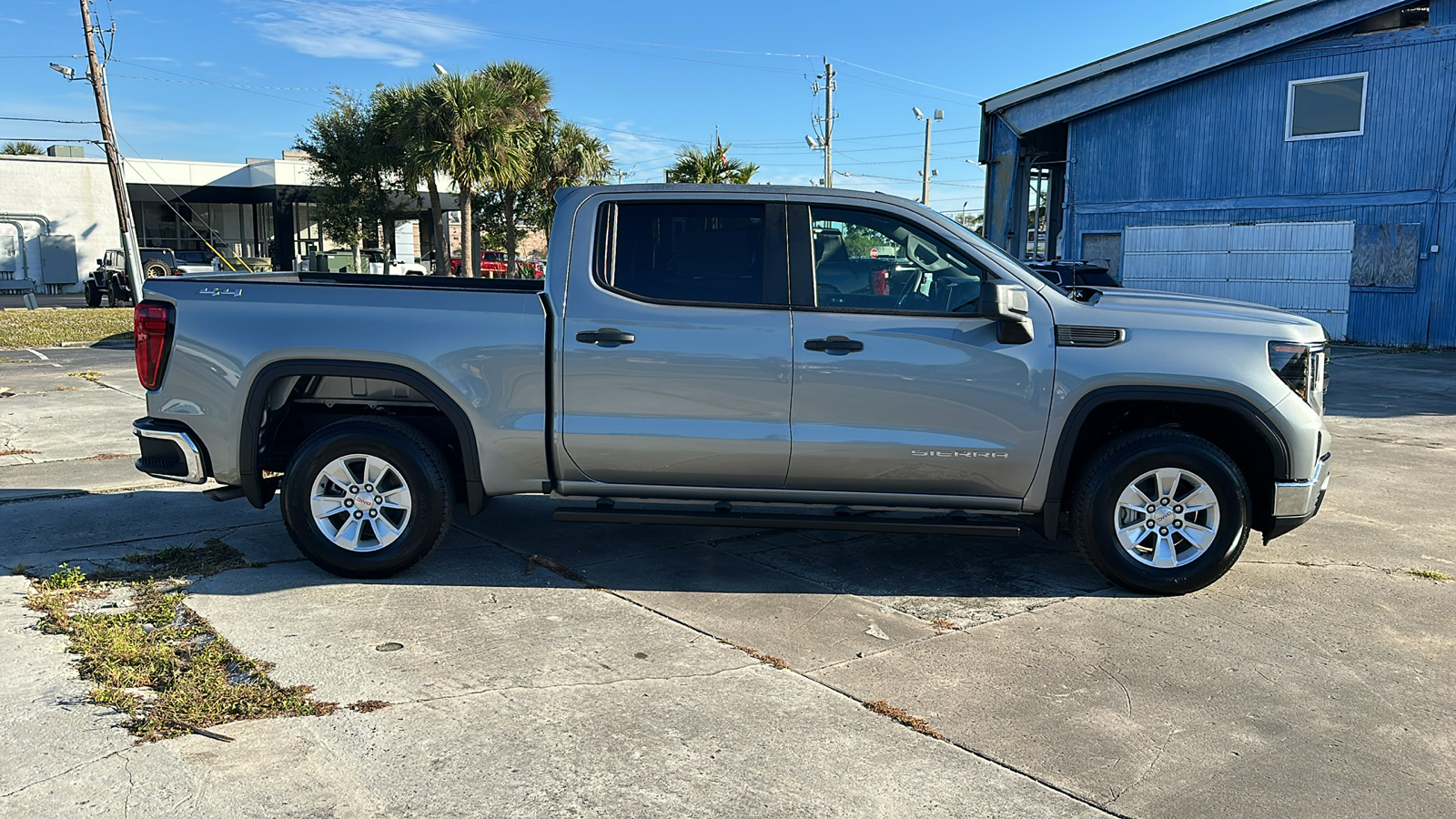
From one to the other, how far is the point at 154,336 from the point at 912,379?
3701 millimetres

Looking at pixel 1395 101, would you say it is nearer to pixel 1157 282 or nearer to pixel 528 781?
pixel 1157 282

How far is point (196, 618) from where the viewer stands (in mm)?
4742

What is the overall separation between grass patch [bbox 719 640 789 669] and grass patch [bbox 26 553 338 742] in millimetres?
1598

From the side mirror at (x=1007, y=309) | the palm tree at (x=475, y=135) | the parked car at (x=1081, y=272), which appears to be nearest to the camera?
the side mirror at (x=1007, y=309)

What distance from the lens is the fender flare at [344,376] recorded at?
520 centimetres

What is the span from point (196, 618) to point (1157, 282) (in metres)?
21.8

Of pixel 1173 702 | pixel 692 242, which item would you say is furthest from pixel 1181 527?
pixel 692 242

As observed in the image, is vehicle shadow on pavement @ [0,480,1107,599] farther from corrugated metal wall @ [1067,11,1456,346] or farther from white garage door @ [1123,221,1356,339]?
corrugated metal wall @ [1067,11,1456,346]

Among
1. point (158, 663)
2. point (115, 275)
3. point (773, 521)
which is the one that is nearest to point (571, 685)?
point (773, 521)

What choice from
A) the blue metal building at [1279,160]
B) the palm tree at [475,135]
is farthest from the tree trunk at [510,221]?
the blue metal building at [1279,160]

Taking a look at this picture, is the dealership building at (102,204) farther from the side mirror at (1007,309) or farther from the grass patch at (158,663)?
the side mirror at (1007,309)

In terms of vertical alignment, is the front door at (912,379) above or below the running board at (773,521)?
above

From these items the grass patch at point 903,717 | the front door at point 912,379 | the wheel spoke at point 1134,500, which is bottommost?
the grass patch at point 903,717

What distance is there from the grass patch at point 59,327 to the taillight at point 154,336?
15.6m
